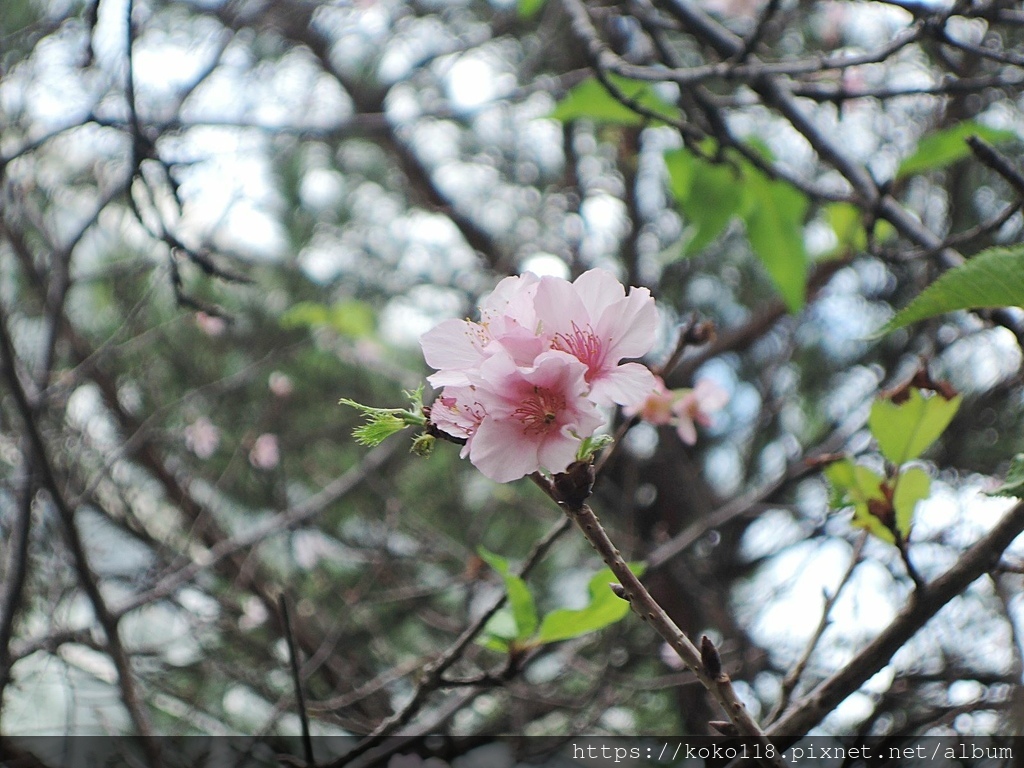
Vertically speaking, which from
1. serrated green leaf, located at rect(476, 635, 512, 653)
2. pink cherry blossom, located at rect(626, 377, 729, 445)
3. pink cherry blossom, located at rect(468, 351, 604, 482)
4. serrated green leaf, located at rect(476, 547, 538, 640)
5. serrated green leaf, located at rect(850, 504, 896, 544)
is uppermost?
pink cherry blossom, located at rect(626, 377, 729, 445)

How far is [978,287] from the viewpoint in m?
0.44

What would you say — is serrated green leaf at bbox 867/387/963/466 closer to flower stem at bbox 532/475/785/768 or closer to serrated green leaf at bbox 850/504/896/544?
serrated green leaf at bbox 850/504/896/544

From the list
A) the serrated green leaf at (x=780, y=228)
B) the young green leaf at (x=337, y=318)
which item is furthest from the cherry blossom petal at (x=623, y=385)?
the young green leaf at (x=337, y=318)

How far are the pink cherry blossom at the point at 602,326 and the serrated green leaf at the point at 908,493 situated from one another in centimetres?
28

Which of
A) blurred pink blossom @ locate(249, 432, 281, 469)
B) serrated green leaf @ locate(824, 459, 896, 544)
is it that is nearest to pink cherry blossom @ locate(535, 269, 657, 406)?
serrated green leaf @ locate(824, 459, 896, 544)

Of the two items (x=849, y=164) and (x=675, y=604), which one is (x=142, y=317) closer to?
(x=675, y=604)

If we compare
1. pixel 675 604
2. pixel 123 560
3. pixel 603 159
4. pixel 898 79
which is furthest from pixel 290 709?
pixel 898 79

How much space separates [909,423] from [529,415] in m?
0.34

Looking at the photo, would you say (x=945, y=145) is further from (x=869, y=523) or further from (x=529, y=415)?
(x=529, y=415)

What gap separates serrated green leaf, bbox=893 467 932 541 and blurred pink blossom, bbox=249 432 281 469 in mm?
1595

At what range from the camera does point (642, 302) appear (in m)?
0.43

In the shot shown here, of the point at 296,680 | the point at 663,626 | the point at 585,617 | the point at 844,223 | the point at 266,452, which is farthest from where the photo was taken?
the point at 266,452

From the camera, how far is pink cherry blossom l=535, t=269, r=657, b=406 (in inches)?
16.5

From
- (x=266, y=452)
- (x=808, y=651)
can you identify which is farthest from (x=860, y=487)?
(x=266, y=452)
